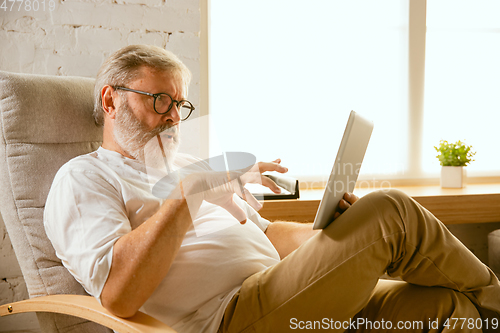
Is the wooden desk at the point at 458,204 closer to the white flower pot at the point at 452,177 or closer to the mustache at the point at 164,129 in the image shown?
the white flower pot at the point at 452,177

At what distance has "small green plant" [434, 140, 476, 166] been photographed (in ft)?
6.63

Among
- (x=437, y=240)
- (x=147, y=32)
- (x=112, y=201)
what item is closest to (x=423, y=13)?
(x=147, y=32)

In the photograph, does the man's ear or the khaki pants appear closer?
the khaki pants

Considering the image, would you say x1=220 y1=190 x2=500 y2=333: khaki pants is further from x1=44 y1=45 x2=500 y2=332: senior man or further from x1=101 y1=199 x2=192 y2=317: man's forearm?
x1=101 y1=199 x2=192 y2=317: man's forearm

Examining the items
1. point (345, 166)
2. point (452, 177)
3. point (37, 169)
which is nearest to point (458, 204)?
point (452, 177)

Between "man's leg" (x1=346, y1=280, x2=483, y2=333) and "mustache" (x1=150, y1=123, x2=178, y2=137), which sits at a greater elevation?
"mustache" (x1=150, y1=123, x2=178, y2=137)

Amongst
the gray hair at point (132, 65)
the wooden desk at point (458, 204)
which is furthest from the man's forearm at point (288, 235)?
the gray hair at point (132, 65)

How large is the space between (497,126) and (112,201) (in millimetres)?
2236

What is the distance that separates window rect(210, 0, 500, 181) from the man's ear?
2.57 feet

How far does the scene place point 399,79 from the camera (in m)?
2.18

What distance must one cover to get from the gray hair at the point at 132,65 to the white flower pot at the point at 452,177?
4.84 ft

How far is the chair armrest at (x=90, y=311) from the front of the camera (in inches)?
31.3

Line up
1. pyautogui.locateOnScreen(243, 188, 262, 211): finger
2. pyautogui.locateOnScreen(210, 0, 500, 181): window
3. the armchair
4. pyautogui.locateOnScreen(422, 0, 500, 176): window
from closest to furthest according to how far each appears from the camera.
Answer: pyautogui.locateOnScreen(243, 188, 262, 211): finger → the armchair → pyautogui.locateOnScreen(210, 0, 500, 181): window → pyautogui.locateOnScreen(422, 0, 500, 176): window

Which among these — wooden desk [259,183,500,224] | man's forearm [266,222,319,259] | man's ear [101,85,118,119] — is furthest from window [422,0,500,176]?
man's ear [101,85,118,119]
